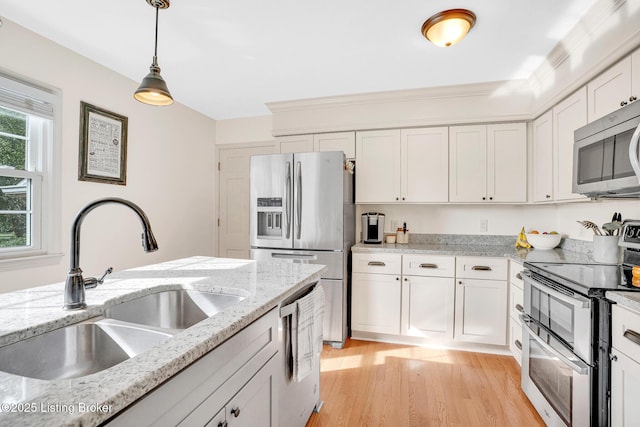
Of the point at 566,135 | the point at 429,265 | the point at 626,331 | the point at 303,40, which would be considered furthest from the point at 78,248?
the point at 566,135

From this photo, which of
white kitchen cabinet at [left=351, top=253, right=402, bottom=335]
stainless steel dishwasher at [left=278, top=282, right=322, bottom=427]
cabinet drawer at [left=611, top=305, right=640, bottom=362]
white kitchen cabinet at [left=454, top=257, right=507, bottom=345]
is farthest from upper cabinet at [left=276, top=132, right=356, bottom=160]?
cabinet drawer at [left=611, top=305, right=640, bottom=362]

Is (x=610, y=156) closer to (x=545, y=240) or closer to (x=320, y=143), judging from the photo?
(x=545, y=240)

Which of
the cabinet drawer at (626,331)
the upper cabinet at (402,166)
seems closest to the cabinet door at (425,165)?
the upper cabinet at (402,166)

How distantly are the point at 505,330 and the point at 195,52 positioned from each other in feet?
11.5

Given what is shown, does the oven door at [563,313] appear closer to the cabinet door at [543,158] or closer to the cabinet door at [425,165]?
the cabinet door at [543,158]

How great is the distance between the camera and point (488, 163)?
297 cm

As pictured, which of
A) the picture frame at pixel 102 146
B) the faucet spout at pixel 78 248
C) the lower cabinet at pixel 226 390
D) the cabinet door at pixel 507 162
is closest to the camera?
the lower cabinet at pixel 226 390

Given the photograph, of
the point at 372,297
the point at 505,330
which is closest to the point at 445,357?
the point at 505,330

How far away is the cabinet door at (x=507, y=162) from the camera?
9.51ft

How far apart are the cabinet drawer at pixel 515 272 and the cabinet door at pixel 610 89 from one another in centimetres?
113

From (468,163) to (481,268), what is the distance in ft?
3.36

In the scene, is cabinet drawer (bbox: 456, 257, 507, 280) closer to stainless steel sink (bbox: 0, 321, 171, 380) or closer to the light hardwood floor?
the light hardwood floor

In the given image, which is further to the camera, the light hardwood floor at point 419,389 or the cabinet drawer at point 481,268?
the cabinet drawer at point 481,268

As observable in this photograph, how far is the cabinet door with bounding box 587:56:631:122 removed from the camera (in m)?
1.71
